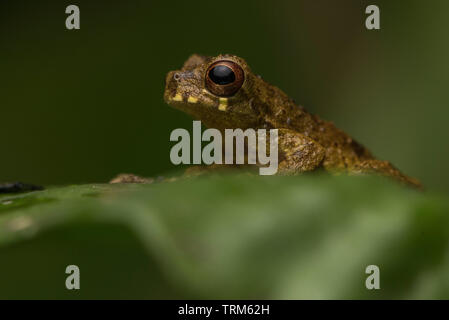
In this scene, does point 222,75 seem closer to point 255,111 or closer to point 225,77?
point 225,77

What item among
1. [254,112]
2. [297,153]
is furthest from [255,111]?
[297,153]

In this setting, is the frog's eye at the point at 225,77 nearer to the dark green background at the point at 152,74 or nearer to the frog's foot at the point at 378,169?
the frog's foot at the point at 378,169

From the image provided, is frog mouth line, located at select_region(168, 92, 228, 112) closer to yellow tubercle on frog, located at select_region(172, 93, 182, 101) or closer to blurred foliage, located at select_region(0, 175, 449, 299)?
yellow tubercle on frog, located at select_region(172, 93, 182, 101)

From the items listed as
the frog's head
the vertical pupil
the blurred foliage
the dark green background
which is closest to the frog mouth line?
the frog's head

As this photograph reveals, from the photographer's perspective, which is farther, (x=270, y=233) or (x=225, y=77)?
(x=225, y=77)

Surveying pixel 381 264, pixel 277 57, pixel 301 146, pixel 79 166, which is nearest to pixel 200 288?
pixel 381 264

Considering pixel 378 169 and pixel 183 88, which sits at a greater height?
pixel 183 88

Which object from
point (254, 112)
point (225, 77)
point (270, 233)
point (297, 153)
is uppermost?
point (225, 77)
